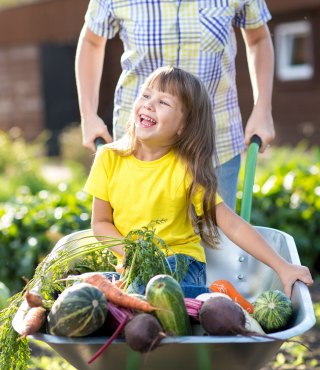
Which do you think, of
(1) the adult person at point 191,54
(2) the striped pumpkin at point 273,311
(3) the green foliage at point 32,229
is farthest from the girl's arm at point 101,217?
(3) the green foliage at point 32,229

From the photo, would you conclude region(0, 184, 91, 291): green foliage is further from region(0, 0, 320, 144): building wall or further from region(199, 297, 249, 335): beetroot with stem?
region(0, 0, 320, 144): building wall

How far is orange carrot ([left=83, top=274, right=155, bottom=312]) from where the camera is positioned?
2193 millimetres

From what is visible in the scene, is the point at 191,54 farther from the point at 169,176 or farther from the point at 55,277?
the point at 55,277

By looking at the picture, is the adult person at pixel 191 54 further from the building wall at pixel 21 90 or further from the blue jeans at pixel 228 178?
the building wall at pixel 21 90

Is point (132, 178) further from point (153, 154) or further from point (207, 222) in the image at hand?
point (207, 222)

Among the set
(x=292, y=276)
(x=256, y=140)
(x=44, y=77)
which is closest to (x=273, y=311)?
(x=292, y=276)

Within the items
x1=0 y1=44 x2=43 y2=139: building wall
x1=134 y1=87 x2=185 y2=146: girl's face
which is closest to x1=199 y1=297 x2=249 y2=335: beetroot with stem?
x1=134 y1=87 x2=185 y2=146: girl's face

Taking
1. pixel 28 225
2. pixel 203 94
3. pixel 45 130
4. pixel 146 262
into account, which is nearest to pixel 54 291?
pixel 146 262

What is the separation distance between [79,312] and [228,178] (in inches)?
58.9

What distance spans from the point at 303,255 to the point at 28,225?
187 centimetres

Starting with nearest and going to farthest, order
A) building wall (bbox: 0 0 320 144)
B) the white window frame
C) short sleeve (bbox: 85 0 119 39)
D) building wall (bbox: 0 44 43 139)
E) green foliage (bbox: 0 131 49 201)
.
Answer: short sleeve (bbox: 85 0 119 39)
green foliage (bbox: 0 131 49 201)
the white window frame
building wall (bbox: 0 0 320 144)
building wall (bbox: 0 44 43 139)

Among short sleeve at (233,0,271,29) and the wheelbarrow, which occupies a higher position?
short sleeve at (233,0,271,29)

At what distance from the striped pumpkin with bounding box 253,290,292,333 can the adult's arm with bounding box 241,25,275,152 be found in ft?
3.20

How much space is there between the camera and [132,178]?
3006 millimetres
